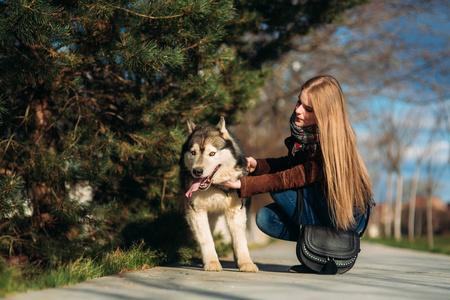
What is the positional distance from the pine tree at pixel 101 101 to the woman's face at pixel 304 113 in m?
1.14

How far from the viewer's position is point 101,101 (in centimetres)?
500

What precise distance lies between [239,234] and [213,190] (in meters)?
0.49

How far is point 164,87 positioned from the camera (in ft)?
16.8

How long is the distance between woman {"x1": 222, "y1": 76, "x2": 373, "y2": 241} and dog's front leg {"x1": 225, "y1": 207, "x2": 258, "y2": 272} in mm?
218

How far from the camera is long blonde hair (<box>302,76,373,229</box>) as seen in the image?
12.1ft

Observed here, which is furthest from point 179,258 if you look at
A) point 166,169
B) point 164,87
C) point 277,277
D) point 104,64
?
point 104,64

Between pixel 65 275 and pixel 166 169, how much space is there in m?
2.59

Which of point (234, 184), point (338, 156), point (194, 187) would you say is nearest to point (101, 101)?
point (194, 187)

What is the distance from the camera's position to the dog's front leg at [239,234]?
3912mm

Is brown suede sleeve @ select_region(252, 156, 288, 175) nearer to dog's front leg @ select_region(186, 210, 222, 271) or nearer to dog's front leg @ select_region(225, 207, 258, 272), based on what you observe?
dog's front leg @ select_region(225, 207, 258, 272)

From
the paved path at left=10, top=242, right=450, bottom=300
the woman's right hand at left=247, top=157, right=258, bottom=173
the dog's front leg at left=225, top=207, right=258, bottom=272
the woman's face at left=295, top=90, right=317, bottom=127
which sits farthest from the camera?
the woman's right hand at left=247, top=157, right=258, bottom=173

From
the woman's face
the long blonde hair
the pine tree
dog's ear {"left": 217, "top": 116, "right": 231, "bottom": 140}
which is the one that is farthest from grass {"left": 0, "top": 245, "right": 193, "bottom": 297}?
the woman's face

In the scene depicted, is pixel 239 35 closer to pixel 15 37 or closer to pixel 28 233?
pixel 15 37

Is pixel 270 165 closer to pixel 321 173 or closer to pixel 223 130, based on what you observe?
pixel 223 130
